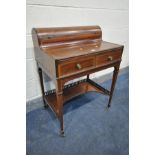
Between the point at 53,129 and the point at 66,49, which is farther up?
the point at 66,49

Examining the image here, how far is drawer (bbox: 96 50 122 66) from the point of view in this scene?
1308mm

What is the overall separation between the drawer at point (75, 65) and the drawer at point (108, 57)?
69mm

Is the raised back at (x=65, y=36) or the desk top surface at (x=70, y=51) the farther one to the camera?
the raised back at (x=65, y=36)

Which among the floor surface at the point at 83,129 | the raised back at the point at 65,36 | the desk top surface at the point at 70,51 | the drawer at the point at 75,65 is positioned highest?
the raised back at the point at 65,36

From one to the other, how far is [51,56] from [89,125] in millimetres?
851

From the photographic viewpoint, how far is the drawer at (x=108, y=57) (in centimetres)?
131

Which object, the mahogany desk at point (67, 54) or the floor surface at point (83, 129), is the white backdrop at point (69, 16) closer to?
the mahogany desk at point (67, 54)

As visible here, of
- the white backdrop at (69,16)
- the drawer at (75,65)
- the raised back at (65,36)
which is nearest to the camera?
the drawer at (75,65)

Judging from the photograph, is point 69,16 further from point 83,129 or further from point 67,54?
point 83,129

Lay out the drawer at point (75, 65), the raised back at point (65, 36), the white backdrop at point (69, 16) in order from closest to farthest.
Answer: the drawer at point (75, 65), the raised back at point (65, 36), the white backdrop at point (69, 16)

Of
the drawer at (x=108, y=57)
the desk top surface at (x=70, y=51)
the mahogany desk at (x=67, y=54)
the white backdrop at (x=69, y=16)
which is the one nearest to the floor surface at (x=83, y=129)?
the mahogany desk at (x=67, y=54)
